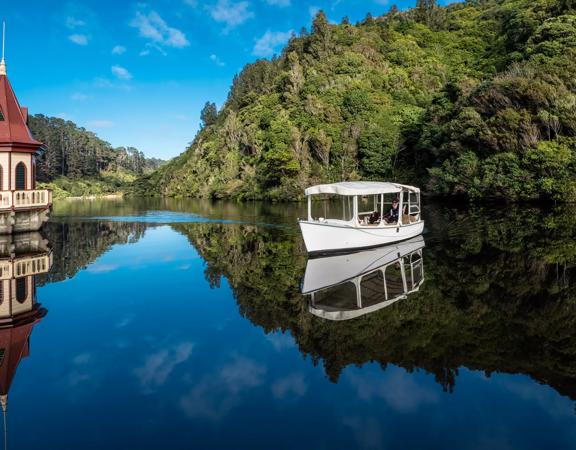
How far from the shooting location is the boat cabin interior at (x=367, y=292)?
10516 mm

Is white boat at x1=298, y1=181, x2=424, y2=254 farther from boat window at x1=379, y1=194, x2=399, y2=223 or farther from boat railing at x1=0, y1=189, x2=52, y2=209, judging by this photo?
boat railing at x1=0, y1=189, x2=52, y2=209

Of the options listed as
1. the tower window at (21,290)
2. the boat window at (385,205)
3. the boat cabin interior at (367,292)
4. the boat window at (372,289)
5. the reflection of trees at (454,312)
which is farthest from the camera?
the boat window at (385,205)

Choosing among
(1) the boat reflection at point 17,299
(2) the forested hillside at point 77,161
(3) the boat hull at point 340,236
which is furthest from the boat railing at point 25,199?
(2) the forested hillside at point 77,161

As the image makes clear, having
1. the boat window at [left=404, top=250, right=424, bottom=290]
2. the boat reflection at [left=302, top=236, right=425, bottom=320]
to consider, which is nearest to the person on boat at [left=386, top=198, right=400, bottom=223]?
the boat reflection at [left=302, top=236, right=425, bottom=320]

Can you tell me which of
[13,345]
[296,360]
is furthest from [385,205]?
[13,345]

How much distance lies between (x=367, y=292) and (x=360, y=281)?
4.08 ft

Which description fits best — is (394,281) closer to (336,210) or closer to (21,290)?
(21,290)

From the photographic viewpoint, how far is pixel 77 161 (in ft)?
430

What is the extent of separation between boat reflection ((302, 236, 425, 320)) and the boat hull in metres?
0.51

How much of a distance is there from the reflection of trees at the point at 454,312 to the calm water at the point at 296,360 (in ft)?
0.15

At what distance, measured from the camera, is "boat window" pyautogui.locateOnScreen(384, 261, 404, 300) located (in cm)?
1213

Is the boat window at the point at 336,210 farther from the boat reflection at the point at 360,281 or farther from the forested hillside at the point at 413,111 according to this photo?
the forested hillside at the point at 413,111

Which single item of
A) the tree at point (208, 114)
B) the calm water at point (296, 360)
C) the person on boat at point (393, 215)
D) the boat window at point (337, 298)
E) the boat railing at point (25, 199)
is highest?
the tree at point (208, 114)

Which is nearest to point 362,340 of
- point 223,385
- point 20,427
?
point 223,385
